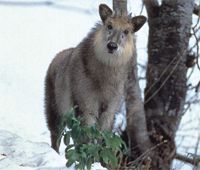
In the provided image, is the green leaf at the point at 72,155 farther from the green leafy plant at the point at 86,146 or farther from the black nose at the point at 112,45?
the black nose at the point at 112,45

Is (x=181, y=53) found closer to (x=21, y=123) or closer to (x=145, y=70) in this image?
(x=145, y=70)

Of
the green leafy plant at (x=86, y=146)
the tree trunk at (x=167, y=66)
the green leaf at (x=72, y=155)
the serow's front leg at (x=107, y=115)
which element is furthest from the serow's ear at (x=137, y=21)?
the green leaf at (x=72, y=155)

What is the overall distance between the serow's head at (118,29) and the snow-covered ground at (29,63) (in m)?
0.44

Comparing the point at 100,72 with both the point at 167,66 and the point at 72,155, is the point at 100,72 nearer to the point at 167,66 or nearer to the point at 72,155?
the point at 72,155

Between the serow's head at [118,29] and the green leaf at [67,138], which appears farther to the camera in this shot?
the serow's head at [118,29]

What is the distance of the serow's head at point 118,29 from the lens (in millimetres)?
6312

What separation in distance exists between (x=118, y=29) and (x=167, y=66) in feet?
9.24

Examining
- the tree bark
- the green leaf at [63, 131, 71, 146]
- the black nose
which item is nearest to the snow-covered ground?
the tree bark

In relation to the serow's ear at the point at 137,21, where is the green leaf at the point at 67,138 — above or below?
below

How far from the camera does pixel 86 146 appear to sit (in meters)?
4.87

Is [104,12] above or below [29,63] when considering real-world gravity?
above

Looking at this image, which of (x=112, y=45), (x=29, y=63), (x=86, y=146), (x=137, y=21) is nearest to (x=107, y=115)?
(x=112, y=45)

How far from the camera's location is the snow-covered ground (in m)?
5.96

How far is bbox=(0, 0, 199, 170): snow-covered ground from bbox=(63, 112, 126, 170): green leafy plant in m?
0.55
